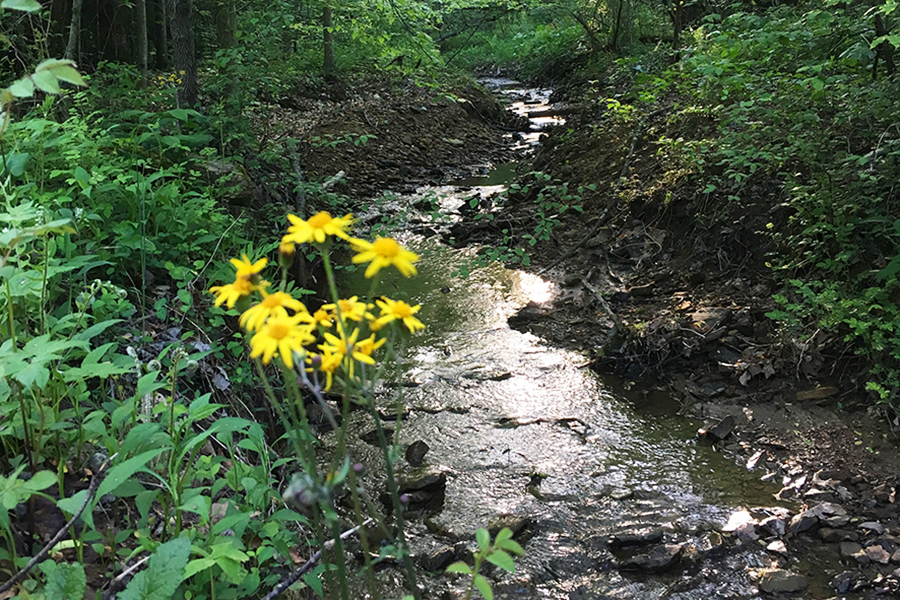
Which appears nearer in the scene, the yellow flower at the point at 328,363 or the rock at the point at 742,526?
the yellow flower at the point at 328,363

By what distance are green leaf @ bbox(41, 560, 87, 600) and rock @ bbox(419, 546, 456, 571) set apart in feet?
5.45

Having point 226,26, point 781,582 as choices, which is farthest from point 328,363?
point 226,26

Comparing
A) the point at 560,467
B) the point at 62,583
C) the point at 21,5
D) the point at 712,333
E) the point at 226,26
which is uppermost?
the point at 226,26

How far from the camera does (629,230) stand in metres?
6.09

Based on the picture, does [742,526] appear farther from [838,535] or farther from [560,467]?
[560,467]

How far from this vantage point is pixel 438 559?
112 inches

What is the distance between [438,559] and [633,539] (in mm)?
975

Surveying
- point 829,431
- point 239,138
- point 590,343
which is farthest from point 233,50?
point 829,431

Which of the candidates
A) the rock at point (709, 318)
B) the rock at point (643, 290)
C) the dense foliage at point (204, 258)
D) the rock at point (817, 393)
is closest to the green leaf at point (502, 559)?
the dense foliage at point (204, 258)

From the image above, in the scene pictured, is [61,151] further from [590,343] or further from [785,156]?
[785,156]

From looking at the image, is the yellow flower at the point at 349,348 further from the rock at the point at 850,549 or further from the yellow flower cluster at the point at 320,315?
the rock at the point at 850,549

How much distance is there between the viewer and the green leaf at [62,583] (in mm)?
1480

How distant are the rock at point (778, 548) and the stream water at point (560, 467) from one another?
0.06m

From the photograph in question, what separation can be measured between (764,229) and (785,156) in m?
0.60
